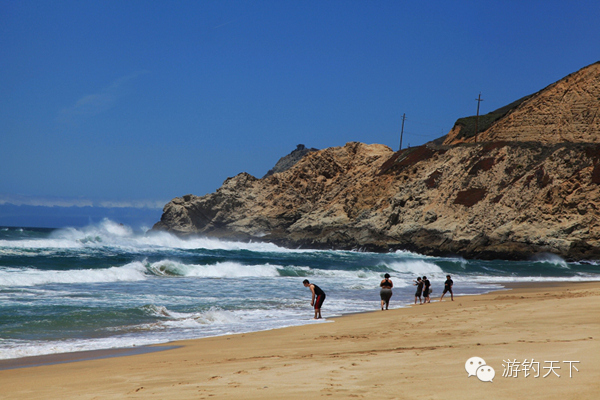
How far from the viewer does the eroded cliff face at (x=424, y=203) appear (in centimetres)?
4319

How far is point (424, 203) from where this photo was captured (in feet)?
171

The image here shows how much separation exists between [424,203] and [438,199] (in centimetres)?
152

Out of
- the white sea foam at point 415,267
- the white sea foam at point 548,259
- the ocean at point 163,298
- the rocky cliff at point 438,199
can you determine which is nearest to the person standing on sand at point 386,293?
the ocean at point 163,298

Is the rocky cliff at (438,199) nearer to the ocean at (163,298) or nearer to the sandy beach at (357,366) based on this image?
the ocean at (163,298)

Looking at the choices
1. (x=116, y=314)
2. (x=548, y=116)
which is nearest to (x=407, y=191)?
(x=548, y=116)

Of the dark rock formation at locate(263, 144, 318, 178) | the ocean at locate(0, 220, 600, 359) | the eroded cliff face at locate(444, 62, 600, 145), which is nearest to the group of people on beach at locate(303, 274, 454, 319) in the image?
the ocean at locate(0, 220, 600, 359)

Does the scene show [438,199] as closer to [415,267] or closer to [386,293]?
[415,267]

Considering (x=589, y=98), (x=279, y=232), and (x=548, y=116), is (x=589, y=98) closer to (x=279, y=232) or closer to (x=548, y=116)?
(x=548, y=116)

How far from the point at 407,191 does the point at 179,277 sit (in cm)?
3429

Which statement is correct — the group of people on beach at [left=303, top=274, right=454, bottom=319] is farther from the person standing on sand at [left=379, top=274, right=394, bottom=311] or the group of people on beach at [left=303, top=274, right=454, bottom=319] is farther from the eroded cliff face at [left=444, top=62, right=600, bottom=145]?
the eroded cliff face at [left=444, top=62, right=600, bottom=145]

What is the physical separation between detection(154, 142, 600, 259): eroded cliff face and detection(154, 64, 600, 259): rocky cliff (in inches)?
4.5

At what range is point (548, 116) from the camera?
56.1m

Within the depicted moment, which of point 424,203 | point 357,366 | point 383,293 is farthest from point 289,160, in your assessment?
point 357,366

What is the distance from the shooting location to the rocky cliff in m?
43.3
